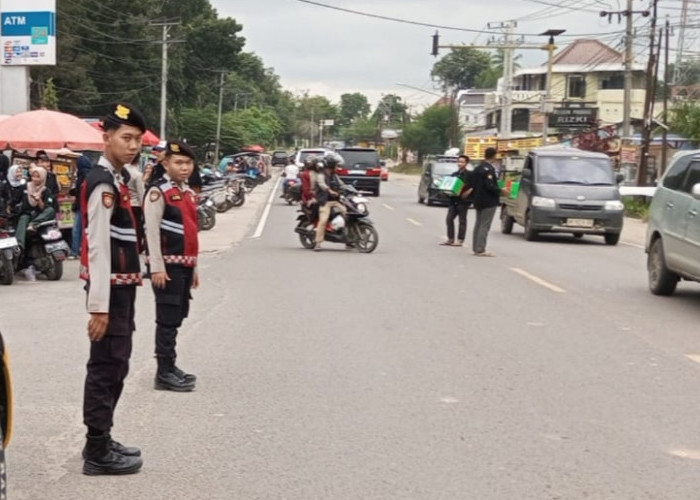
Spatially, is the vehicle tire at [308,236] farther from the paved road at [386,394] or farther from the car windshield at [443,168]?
the car windshield at [443,168]

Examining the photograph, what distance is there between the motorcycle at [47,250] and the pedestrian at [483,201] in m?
6.95

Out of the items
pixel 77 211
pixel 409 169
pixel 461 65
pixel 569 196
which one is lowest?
pixel 409 169

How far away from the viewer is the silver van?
11195mm

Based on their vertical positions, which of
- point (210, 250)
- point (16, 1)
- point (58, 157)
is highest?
point (16, 1)

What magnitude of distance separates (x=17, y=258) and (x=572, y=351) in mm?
7940

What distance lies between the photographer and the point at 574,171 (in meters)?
21.3

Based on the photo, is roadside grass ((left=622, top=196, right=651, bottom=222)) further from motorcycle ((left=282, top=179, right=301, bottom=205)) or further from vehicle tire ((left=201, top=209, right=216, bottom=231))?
vehicle tire ((left=201, top=209, right=216, bottom=231))

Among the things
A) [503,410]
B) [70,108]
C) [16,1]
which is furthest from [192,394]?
[70,108]

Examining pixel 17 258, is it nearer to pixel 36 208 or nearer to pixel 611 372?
pixel 36 208

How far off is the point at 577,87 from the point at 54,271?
216ft

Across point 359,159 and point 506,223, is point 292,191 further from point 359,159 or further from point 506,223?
point 506,223

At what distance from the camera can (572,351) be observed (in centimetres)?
873

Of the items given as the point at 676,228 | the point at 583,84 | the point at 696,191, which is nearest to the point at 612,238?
the point at 676,228

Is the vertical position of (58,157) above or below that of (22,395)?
above
